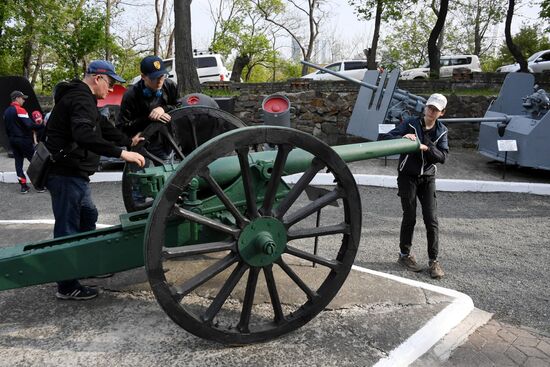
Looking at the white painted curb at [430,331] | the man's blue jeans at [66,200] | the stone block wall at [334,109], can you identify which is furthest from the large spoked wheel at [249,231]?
the stone block wall at [334,109]

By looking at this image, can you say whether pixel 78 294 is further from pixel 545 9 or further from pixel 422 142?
pixel 545 9

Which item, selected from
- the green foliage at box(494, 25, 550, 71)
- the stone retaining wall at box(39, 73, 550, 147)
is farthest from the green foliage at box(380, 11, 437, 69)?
the stone retaining wall at box(39, 73, 550, 147)

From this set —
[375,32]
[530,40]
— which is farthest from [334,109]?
[530,40]

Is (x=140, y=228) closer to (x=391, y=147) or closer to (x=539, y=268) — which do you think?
(x=391, y=147)

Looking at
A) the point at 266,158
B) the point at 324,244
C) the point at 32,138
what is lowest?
the point at 324,244

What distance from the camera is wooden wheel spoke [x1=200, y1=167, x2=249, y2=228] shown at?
2.26 meters

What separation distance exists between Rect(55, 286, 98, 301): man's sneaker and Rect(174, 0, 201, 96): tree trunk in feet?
26.6

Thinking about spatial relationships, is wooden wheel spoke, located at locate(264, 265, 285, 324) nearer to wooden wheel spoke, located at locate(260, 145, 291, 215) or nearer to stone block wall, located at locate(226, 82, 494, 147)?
wooden wheel spoke, located at locate(260, 145, 291, 215)

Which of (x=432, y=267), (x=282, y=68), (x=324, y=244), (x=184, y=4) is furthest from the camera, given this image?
(x=282, y=68)

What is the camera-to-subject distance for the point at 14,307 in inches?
121

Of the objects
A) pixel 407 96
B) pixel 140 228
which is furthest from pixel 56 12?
pixel 140 228

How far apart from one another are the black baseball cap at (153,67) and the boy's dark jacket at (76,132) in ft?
2.21

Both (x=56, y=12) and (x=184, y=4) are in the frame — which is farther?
(x=56, y=12)

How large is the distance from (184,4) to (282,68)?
22.0 m
